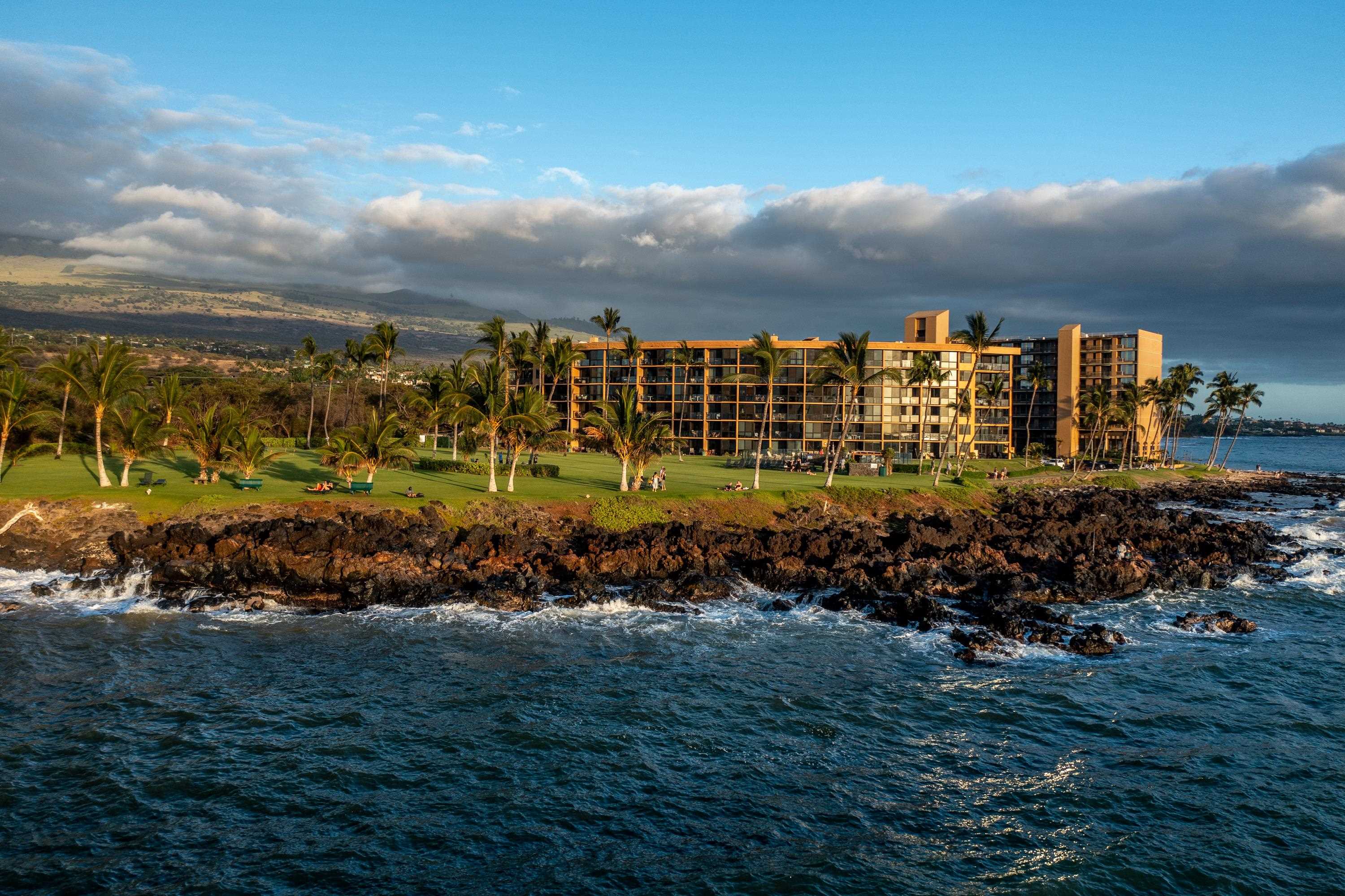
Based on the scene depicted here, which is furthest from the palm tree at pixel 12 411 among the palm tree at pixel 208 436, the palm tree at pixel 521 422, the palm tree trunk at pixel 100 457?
the palm tree at pixel 521 422

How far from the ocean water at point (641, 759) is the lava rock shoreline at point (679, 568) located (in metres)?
2.20

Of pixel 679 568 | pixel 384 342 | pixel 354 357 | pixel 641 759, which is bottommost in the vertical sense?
pixel 641 759

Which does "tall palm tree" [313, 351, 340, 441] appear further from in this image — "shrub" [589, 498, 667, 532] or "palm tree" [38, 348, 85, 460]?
"shrub" [589, 498, 667, 532]

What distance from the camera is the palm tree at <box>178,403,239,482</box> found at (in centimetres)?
4431

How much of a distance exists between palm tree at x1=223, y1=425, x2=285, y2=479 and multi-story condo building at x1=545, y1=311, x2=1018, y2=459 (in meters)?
70.4

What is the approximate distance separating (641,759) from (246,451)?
33.9 meters

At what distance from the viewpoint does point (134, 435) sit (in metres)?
43.0

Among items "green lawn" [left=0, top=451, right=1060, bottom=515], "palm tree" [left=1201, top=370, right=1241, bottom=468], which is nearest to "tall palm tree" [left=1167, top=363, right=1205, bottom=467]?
"palm tree" [left=1201, top=370, right=1241, bottom=468]

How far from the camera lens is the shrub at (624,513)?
4341 centimetres

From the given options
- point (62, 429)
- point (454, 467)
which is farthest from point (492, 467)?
point (62, 429)

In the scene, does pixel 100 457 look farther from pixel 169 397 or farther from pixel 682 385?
pixel 682 385

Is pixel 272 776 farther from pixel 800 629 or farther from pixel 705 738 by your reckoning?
pixel 800 629

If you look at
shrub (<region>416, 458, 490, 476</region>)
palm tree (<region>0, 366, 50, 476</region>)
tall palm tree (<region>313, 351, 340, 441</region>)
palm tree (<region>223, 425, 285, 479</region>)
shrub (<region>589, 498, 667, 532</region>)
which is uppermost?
tall palm tree (<region>313, 351, 340, 441</region>)

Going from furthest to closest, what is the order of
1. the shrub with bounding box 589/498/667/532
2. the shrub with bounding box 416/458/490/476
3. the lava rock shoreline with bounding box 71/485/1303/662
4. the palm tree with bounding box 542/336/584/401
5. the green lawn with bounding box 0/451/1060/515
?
the palm tree with bounding box 542/336/584/401
the shrub with bounding box 416/458/490/476
the shrub with bounding box 589/498/667/532
the green lawn with bounding box 0/451/1060/515
the lava rock shoreline with bounding box 71/485/1303/662
